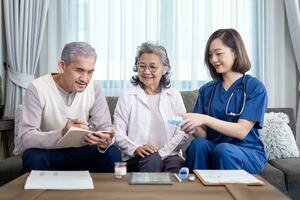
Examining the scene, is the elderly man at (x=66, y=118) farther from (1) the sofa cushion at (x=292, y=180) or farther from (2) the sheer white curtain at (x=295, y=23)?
(2) the sheer white curtain at (x=295, y=23)

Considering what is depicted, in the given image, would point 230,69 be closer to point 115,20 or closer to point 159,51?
point 159,51

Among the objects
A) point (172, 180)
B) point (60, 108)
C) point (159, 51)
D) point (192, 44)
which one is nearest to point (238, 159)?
point (172, 180)

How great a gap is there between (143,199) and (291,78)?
2.32m

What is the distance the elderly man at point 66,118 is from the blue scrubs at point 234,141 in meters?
0.42

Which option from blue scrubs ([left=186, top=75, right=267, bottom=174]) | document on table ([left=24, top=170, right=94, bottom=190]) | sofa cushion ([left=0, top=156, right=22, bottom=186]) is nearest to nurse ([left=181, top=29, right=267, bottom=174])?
blue scrubs ([left=186, top=75, right=267, bottom=174])

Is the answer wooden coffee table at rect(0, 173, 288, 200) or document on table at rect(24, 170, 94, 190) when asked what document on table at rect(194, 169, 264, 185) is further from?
document on table at rect(24, 170, 94, 190)

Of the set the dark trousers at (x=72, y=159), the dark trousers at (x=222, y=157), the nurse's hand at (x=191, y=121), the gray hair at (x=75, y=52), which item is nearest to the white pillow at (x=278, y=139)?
the dark trousers at (x=222, y=157)

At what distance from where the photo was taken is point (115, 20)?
10.7ft

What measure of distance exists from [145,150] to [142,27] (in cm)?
132

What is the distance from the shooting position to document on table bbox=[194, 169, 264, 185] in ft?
5.24

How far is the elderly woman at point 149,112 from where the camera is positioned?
2316 mm

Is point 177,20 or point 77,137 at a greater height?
point 177,20

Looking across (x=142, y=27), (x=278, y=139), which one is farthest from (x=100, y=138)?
(x=142, y=27)

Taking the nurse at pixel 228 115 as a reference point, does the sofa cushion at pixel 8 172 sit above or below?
below
